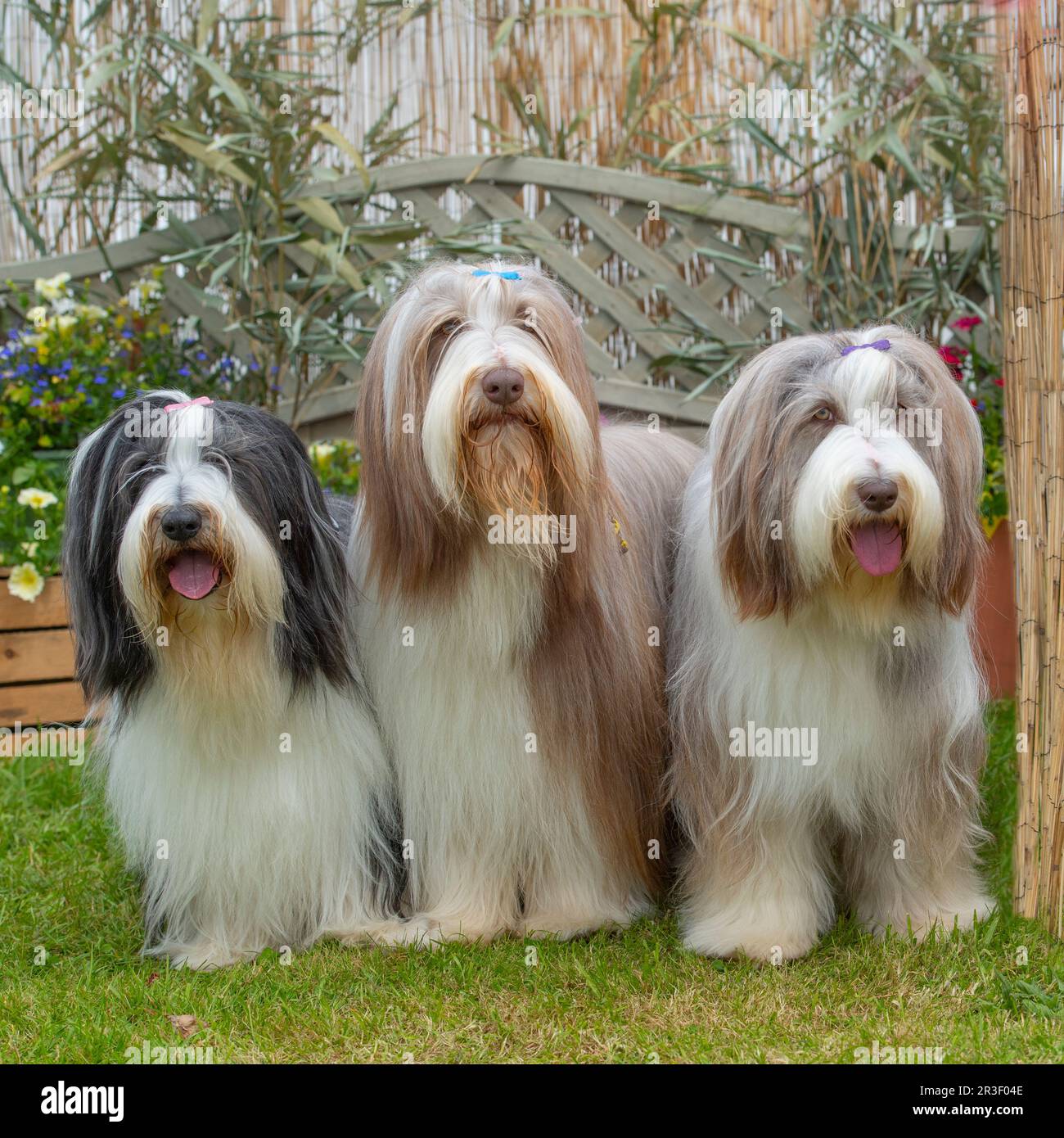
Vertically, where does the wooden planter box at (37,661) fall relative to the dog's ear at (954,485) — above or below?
below

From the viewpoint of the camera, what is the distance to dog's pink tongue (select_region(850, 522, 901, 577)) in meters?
3.04

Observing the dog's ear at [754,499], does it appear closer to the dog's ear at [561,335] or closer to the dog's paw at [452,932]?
the dog's ear at [561,335]

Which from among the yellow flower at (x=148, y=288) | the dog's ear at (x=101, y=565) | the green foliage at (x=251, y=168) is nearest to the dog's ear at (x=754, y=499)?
the dog's ear at (x=101, y=565)

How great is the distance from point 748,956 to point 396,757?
1.10 m

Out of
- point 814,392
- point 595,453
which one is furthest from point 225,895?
point 814,392

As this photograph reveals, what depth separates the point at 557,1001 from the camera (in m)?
3.36

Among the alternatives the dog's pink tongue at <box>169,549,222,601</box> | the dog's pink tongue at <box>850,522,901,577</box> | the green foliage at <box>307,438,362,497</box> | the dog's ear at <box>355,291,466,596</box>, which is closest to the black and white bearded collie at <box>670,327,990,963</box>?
the dog's pink tongue at <box>850,522,901,577</box>

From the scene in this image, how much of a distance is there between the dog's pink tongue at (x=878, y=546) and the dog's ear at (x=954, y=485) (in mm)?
134

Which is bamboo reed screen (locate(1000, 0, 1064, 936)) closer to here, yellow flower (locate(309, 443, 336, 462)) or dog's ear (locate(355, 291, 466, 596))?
dog's ear (locate(355, 291, 466, 596))

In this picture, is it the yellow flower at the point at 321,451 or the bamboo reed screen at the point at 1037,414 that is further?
the yellow flower at the point at 321,451

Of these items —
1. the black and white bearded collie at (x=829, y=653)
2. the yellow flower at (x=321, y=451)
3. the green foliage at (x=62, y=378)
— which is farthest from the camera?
the yellow flower at (x=321, y=451)

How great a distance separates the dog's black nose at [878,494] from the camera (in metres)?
2.96

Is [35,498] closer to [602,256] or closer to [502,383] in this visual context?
[602,256]

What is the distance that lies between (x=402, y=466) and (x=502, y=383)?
0.36 metres
